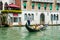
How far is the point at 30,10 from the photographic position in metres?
35.3

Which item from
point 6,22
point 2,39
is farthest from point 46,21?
point 2,39

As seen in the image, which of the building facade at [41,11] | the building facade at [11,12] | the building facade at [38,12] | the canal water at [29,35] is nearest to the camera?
the canal water at [29,35]

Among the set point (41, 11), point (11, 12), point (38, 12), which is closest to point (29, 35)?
point (11, 12)

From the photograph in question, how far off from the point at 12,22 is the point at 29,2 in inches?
173

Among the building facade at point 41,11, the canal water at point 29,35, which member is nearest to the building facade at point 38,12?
the building facade at point 41,11

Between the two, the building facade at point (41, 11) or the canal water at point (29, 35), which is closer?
the canal water at point (29, 35)

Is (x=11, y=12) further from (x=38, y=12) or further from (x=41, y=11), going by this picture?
(x=41, y=11)

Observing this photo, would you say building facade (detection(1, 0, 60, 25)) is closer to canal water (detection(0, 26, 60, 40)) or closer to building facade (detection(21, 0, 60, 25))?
building facade (detection(21, 0, 60, 25))

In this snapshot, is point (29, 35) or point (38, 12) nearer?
point (29, 35)

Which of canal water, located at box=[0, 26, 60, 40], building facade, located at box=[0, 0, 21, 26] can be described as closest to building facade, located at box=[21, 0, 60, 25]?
building facade, located at box=[0, 0, 21, 26]

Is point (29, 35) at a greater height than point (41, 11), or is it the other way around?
point (41, 11)

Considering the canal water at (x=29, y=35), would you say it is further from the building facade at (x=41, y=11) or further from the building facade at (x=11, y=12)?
the building facade at (x=41, y=11)

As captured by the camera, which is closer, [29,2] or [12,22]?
[12,22]

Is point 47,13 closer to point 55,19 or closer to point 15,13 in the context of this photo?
point 55,19
